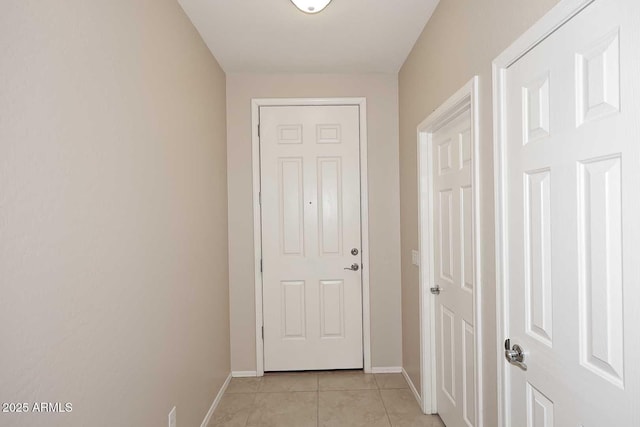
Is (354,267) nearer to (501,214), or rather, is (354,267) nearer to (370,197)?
(370,197)

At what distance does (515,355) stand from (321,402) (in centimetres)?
169

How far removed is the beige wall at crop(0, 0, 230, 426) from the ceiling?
0.92 ft

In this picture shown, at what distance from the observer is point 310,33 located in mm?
2422

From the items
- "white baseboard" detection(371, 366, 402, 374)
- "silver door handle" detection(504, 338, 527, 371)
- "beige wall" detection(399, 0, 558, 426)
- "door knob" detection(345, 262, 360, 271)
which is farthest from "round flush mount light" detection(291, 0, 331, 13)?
"white baseboard" detection(371, 366, 402, 374)

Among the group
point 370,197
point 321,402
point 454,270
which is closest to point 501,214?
point 454,270

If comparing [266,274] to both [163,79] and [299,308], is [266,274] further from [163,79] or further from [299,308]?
[163,79]

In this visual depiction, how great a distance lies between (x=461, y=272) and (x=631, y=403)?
3.70 feet

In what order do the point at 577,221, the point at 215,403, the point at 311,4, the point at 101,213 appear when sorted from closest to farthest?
the point at 577,221 < the point at 101,213 < the point at 311,4 < the point at 215,403

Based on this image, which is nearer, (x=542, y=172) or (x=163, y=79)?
(x=542, y=172)

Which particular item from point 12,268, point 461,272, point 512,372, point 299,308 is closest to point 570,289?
point 512,372

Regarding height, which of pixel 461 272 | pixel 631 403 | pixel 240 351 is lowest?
pixel 240 351

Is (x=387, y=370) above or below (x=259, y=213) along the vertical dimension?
below

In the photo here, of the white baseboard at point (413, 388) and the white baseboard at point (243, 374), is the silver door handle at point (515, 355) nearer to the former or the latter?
the white baseboard at point (413, 388)

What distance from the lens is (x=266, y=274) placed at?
10.1 feet
